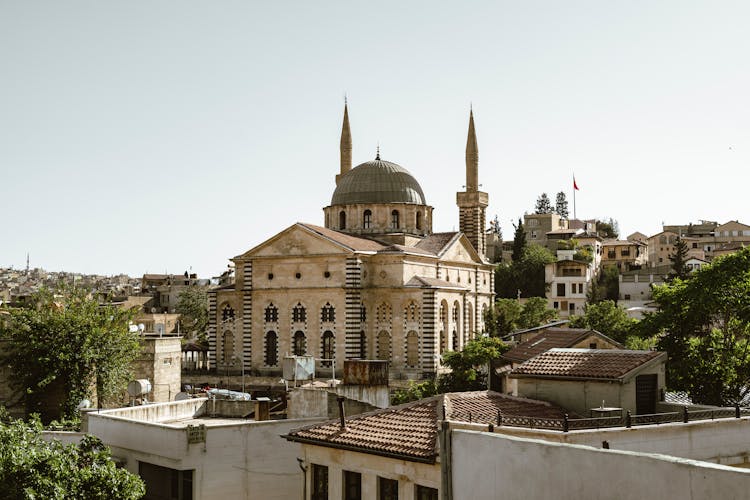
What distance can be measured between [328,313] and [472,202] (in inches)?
634

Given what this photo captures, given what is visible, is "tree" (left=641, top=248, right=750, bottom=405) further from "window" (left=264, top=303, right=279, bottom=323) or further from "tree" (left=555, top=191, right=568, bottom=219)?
"tree" (left=555, top=191, right=568, bottom=219)

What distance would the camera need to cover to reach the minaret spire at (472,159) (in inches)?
2464

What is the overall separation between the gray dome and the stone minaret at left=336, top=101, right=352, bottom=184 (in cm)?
587

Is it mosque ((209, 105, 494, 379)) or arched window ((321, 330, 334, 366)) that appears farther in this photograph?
arched window ((321, 330, 334, 366))

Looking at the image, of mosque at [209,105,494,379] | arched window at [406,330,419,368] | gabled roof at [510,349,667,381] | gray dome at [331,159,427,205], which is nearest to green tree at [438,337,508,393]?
mosque at [209,105,494,379]

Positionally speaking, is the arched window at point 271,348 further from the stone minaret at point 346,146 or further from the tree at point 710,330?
the tree at point 710,330

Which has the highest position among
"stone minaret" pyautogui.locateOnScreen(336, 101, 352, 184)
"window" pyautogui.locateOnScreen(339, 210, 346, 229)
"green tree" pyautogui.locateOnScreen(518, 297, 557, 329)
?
"stone minaret" pyautogui.locateOnScreen(336, 101, 352, 184)

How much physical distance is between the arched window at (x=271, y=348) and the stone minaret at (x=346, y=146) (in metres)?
18.0

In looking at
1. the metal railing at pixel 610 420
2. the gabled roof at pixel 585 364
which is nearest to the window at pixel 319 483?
the metal railing at pixel 610 420

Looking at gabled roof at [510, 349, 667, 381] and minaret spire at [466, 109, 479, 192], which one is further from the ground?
minaret spire at [466, 109, 479, 192]

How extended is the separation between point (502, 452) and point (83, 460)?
896cm

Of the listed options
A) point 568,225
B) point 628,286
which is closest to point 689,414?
point 628,286

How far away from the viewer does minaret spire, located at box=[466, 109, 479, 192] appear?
6259 centimetres

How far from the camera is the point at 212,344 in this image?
56.4m
